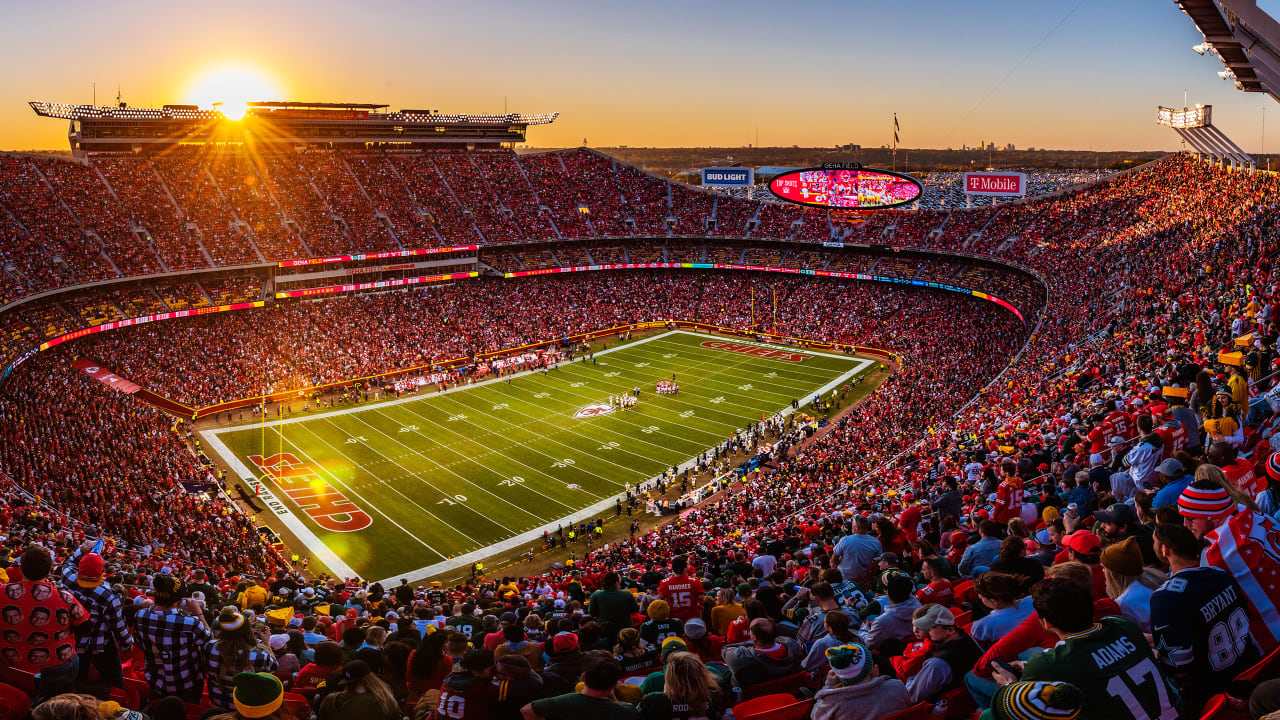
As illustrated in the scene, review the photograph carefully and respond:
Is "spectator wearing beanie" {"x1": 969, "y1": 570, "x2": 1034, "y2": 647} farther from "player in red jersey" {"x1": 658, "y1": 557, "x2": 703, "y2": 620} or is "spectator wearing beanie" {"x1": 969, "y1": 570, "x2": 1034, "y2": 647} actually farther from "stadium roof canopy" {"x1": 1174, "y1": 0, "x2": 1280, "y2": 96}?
"stadium roof canopy" {"x1": 1174, "y1": 0, "x2": 1280, "y2": 96}

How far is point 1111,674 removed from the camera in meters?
3.54

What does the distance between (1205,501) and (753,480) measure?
26.4 m

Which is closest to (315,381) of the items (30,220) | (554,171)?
(30,220)

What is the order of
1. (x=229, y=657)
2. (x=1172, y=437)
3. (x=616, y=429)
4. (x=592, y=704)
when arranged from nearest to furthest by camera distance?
1. (x=592, y=704)
2. (x=229, y=657)
3. (x=1172, y=437)
4. (x=616, y=429)

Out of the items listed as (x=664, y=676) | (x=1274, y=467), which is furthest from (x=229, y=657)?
(x=1274, y=467)

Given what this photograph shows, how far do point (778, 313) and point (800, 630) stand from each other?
176 feet

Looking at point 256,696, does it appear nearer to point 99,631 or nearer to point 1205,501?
point 99,631

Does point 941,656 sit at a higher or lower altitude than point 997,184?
lower

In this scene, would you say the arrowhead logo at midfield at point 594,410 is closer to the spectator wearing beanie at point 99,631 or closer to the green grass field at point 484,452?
the green grass field at point 484,452

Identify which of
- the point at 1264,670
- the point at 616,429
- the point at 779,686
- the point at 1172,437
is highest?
the point at 1264,670

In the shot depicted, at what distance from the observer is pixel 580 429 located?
3912cm

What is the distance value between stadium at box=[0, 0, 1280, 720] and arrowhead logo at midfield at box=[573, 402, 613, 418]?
16.0 inches

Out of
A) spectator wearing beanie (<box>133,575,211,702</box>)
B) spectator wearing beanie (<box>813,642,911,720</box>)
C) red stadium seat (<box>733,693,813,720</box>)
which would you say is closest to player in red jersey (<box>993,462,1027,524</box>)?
red stadium seat (<box>733,693,813,720</box>)

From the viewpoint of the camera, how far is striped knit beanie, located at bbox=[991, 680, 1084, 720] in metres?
3.38
